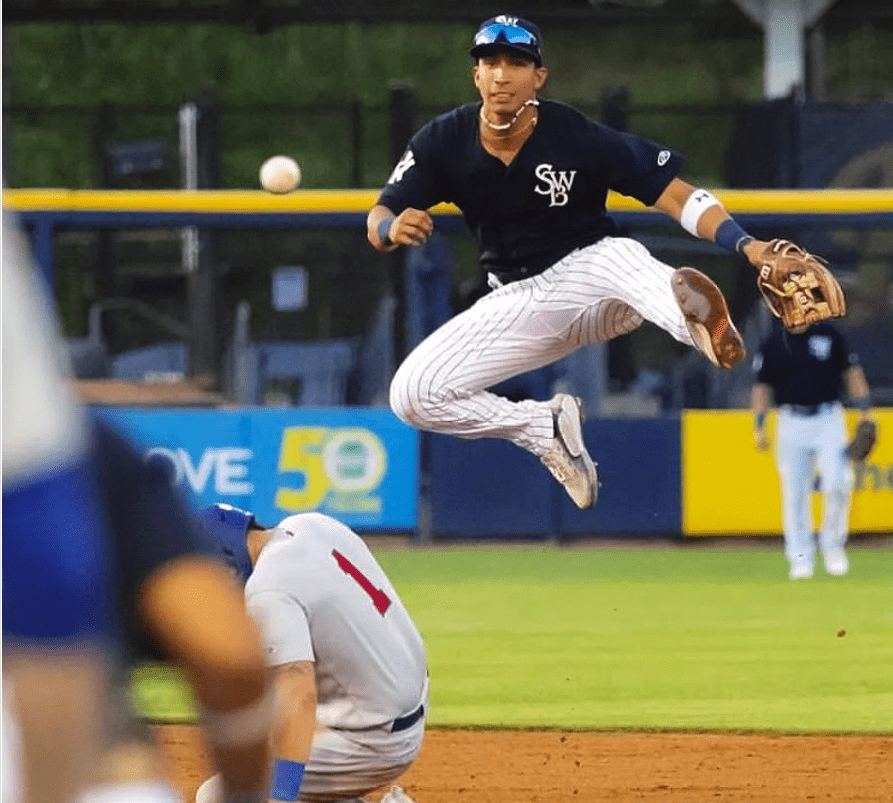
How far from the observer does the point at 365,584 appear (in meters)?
5.42

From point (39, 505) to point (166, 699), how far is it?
8.27 meters

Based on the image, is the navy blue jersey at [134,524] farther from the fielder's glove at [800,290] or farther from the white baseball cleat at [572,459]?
the white baseball cleat at [572,459]

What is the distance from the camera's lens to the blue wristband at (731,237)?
625 cm

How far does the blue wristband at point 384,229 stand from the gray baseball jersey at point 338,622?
120cm

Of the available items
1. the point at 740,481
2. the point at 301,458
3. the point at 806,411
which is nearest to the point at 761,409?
the point at 806,411

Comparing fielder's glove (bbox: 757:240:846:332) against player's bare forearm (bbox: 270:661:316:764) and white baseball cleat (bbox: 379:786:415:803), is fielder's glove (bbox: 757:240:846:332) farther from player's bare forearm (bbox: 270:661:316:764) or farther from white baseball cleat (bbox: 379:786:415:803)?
player's bare forearm (bbox: 270:661:316:764)

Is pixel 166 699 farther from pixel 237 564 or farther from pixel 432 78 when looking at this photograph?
pixel 432 78

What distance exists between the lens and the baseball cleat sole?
6207 mm

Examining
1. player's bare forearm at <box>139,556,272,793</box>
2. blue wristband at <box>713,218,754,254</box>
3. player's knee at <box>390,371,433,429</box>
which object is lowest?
player's bare forearm at <box>139,556,272,793</box>

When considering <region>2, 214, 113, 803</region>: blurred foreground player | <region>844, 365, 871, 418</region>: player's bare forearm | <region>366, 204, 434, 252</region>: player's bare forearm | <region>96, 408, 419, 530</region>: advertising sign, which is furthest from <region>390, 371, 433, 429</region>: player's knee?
<region>96, 408, 419, 530</region>: advertising sign

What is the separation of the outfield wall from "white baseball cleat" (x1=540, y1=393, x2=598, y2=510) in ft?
28.9

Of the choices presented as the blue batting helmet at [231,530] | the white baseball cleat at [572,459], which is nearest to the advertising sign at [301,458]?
the white baseball cleat at [572,459]

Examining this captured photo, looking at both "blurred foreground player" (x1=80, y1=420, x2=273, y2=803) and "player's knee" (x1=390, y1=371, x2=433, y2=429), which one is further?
"player's knee" (x1=390, y1=371, x2=433, y2=429)

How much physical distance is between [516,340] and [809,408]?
7055mm
